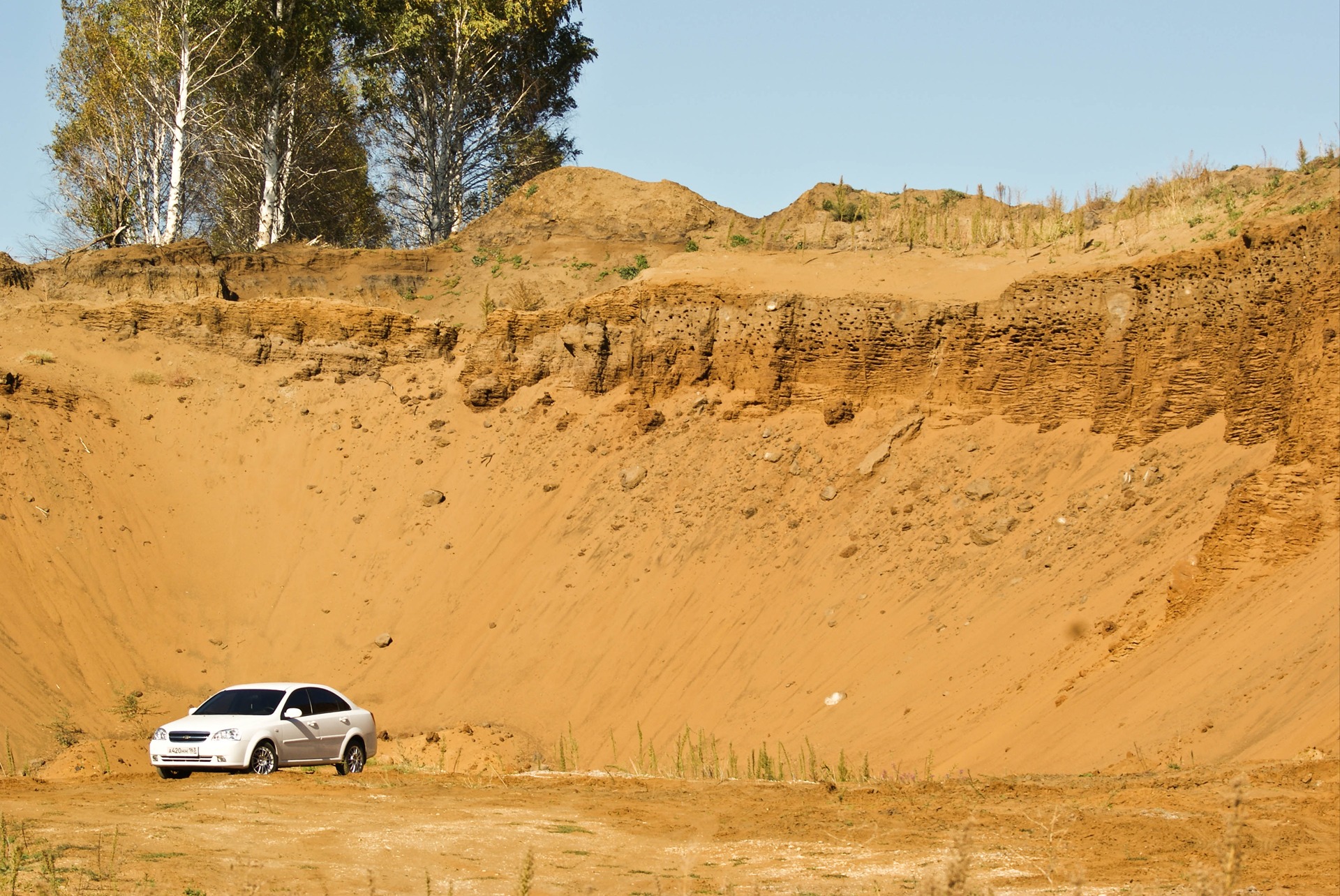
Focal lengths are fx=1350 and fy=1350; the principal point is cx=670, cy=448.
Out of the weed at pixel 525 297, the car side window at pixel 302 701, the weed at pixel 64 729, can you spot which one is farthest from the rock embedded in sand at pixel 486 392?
the car side window at pixel 302 701

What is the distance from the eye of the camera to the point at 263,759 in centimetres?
1363

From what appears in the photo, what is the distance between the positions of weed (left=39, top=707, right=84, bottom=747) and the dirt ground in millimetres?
8661

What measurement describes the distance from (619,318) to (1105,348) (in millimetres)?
10239

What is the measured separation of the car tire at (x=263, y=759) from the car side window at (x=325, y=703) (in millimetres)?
875

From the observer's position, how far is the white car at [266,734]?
43.7ft

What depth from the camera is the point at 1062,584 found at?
60.5ft

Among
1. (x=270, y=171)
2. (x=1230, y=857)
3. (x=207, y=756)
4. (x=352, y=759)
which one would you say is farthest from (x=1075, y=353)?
(x=270, y=171)

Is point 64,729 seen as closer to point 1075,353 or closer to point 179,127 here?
point 1075,353

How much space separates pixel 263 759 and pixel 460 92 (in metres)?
29.8

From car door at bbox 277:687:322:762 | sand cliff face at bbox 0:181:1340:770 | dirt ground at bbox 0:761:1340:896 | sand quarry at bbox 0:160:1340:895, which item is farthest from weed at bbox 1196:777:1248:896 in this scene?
car door at bbox 277:687:322:762

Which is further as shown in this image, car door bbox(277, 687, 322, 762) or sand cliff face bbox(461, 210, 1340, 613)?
sand cliff face bbox(461, 210, 1340, 613)

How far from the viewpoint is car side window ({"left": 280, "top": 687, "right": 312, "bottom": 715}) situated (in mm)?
14350

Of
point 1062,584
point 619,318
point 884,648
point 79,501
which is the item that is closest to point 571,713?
point 884,648

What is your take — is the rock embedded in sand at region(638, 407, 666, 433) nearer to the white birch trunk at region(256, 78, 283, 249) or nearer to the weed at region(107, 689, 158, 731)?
the weed at region(107, 689, 158, 731)
